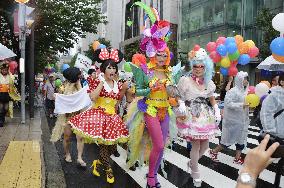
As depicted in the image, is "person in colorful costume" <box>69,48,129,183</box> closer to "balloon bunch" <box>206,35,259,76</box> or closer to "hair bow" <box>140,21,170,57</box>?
"hair bow" <box>140,21,170,57</box>

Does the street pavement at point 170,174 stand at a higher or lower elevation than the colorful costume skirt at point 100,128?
lower

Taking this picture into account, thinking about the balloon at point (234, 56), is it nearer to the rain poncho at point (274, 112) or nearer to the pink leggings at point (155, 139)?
the pink leggings at point (155, 139)

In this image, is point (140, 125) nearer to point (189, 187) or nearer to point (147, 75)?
point (147, 75)

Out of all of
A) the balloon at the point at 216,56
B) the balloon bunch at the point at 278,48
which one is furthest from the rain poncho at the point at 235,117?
the balloon bunch at the point at 278,48

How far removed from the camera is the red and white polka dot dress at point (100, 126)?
230 inches

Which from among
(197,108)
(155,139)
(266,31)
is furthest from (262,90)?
(266,31)

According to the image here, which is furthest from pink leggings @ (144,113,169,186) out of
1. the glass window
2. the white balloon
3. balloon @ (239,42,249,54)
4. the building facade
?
the glass window

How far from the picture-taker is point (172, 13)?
1689 inches

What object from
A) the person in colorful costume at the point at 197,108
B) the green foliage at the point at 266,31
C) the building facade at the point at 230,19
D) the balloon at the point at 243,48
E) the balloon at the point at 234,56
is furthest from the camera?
the building facade at the point at 230,19

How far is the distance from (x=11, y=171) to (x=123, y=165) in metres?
1.96

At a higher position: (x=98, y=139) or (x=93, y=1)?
(x=93, y=1)

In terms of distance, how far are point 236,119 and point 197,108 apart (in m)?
2.13

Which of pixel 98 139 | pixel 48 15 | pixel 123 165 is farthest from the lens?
pixel 48 15

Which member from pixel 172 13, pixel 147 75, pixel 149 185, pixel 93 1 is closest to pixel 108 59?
pixel 147 75
